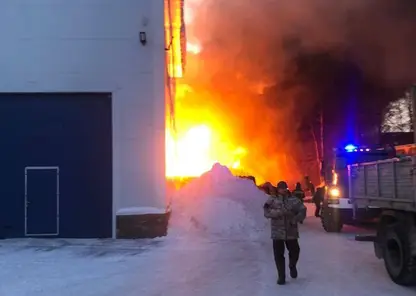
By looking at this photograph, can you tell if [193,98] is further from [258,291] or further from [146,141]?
[258,291]

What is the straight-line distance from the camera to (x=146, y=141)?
512 inches

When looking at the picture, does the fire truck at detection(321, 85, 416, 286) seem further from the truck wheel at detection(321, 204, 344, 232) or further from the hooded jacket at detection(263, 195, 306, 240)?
the truck wheel at detection(321, 204, 344, 232)

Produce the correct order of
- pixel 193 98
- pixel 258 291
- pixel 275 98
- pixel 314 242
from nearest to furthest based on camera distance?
pixel 258 291, pixel 314 242, pixel 193 98, pixel 275 98

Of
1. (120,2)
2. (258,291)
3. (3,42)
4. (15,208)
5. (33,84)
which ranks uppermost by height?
(120,2)

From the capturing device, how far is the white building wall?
13.1m

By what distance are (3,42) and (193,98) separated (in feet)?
62.2

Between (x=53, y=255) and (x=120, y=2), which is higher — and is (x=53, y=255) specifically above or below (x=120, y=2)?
below

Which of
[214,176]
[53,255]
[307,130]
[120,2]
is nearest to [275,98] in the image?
[307,130]

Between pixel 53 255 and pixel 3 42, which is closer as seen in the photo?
pixel 53 255

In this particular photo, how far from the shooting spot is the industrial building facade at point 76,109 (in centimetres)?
1308

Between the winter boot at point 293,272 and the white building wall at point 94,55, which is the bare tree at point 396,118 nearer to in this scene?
the white building wall at point 94,55

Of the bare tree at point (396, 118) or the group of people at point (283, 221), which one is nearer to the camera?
the group of people at point (283, 221)

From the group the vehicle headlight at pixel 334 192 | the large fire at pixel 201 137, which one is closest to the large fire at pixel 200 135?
the large fire at pixel 201 137

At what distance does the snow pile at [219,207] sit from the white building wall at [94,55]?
1.61 meters
